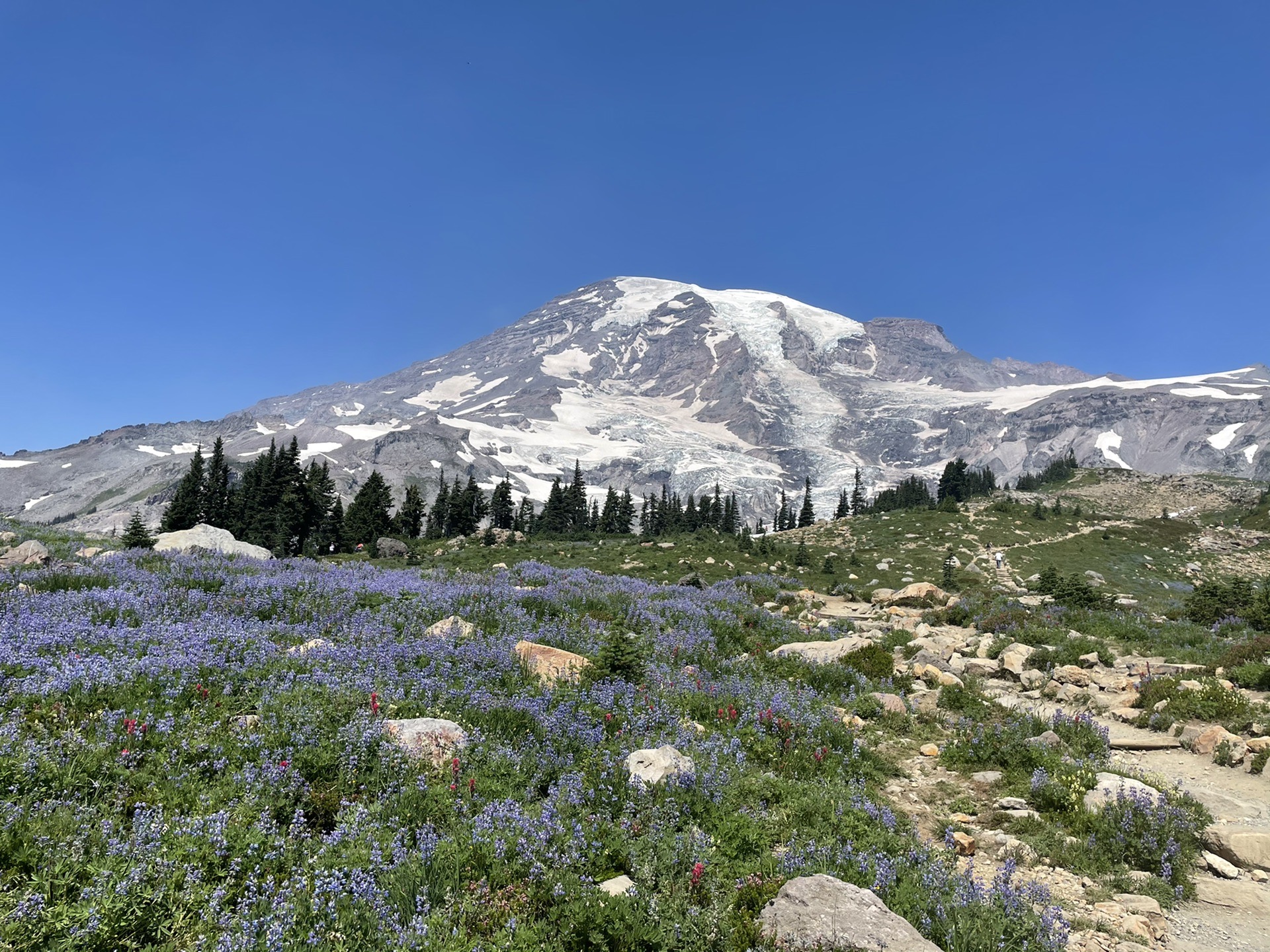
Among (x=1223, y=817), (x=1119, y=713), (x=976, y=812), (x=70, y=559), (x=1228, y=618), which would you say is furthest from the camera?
(x=1228, y=618)

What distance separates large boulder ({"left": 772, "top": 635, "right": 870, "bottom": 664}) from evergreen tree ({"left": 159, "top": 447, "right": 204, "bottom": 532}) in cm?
6964

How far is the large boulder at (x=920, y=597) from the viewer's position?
942 inches

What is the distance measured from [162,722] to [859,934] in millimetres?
6347

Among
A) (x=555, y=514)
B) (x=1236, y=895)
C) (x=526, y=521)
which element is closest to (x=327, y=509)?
(x=555, y=514)

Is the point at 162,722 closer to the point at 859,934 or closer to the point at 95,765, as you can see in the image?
the point at 95,765

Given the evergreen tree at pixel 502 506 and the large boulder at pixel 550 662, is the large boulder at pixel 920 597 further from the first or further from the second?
the evergreen tree at pixel 502 506

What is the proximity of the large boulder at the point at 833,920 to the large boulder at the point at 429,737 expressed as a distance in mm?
3476

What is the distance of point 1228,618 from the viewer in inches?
677

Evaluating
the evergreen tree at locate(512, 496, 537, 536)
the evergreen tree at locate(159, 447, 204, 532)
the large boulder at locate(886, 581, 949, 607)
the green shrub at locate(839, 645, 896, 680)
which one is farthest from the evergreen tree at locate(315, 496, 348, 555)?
the green shrub at locate(839, 645, 896, 680)

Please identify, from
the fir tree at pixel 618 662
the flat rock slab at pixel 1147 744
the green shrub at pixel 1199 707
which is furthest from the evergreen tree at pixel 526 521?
the flat rock slab at pixel 1147 744

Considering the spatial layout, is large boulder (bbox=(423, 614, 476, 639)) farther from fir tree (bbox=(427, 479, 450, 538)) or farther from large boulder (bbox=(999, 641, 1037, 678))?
fir tree (bbox=(427, 479, 450, 538))

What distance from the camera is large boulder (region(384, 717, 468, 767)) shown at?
20.2 feet

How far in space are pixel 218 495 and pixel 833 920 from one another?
9028cm

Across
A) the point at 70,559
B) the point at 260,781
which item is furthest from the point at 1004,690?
the point at 70,559
